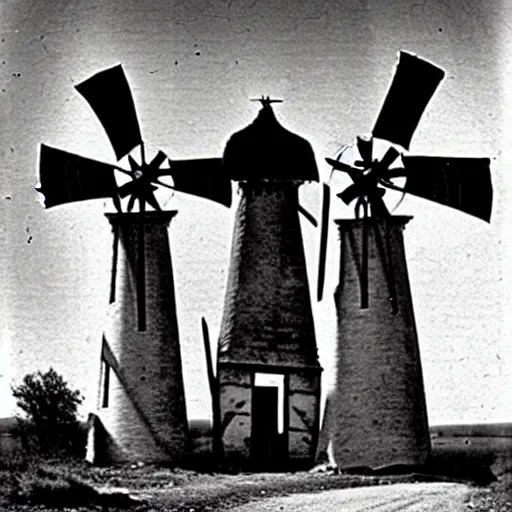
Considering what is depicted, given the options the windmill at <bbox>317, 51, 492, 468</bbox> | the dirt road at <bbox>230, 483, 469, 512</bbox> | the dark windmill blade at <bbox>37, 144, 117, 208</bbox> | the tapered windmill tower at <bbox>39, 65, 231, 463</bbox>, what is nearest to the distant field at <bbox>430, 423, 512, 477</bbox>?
the dirt road at <bbox>230, 483, 469, 512</bbox>

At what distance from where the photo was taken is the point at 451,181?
10781mm

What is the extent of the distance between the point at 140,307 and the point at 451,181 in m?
2.57

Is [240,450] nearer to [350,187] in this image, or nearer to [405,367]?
[405,367]

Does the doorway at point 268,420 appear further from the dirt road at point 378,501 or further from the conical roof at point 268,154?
the dirt road at point 378,501

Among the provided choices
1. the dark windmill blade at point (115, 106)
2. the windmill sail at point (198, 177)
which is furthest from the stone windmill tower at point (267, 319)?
the dark windmill blade at point (115, 106)

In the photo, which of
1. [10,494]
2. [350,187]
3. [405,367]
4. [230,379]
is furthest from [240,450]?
[10,494]

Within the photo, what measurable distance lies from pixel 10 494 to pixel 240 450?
340 centimetres

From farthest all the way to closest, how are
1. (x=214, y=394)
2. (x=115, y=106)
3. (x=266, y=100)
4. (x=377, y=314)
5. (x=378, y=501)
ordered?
1. (x=214, y=394)
2. (x=377, y=314)
3. (x=115, y=106)
4. (x=266, y=100)
5. (x=378, y=501)

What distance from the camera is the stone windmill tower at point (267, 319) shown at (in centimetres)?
1152

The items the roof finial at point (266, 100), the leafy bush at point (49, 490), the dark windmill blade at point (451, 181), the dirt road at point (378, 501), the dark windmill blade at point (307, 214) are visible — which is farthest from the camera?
the dark windmill blade at point (307, 214)

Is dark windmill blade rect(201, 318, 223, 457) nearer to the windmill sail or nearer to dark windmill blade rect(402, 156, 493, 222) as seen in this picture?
the windmill sail

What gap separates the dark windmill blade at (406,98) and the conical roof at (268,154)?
0.62 m

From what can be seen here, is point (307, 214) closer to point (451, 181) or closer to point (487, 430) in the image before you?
point (451, 181)

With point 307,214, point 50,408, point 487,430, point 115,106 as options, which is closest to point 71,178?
point 115,106
